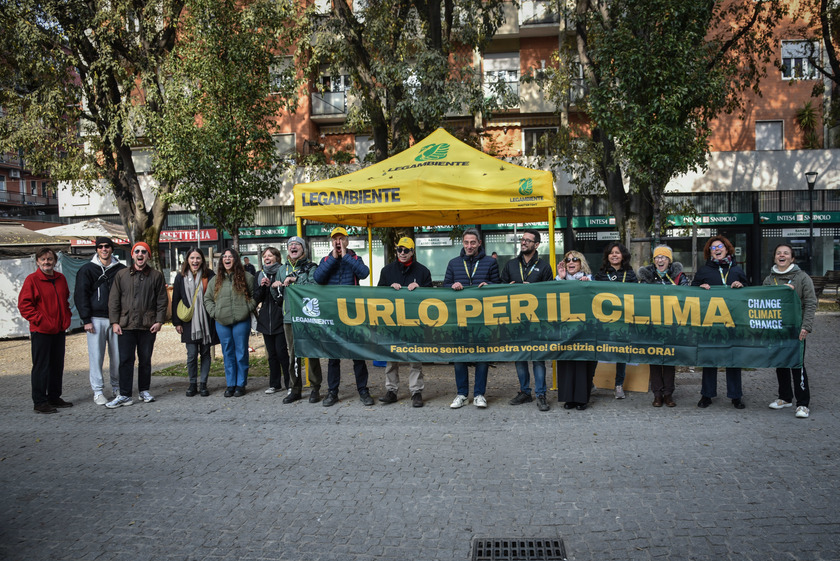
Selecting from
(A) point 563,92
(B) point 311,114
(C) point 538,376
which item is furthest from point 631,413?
(B) point 311,114

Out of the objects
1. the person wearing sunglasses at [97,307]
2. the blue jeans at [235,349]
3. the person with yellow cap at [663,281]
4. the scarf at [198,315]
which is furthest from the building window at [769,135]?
the person wearing sunglasses at [97,307]

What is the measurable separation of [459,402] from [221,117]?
689 cm

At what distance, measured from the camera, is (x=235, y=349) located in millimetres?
8188

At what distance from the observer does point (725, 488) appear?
4566mm

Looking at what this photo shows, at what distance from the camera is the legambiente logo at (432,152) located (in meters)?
8.47

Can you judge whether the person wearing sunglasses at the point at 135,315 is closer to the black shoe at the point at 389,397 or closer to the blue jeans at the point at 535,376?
the black shoe at the point at 389,397

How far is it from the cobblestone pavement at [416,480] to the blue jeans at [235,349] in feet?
1.88

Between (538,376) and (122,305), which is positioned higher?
(122,305)

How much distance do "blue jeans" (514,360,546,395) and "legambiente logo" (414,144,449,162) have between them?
123 inches

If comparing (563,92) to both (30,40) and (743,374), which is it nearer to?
(743,374)

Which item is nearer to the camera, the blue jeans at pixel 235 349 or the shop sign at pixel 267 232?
the blue jeans at pixel 235 349

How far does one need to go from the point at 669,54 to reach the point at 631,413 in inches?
227

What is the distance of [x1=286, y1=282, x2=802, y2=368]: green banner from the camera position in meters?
6.76

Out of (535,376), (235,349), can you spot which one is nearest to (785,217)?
(535,376)
